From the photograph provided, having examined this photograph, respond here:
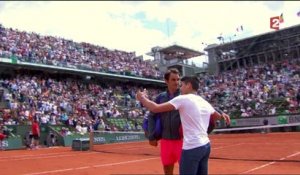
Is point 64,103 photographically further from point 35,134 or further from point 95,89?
point 35,134

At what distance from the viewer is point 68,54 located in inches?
1564

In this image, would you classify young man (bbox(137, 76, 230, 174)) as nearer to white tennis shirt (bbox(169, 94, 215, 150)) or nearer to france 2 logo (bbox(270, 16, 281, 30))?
white tennis shirt (bbox(169, 94, 215, 150))

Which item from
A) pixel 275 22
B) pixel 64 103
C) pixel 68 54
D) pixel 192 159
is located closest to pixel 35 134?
pixel 64 103

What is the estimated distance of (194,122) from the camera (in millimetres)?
5113

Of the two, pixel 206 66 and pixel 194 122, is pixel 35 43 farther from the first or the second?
pixel 194 122

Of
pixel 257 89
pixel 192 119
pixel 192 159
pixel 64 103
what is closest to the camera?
pixel 192 159

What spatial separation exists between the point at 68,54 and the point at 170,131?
34.7 m

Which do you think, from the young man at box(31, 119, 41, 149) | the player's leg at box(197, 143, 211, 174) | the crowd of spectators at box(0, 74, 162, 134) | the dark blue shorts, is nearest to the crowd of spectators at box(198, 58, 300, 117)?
the crowd of spectators at box(0, 74, 162, 134)

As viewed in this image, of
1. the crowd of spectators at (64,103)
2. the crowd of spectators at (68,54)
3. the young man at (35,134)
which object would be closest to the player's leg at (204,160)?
the young man at (35,134)

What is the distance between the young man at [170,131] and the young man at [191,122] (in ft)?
2.70

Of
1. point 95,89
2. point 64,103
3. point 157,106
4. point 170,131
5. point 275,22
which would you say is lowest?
point 170,131

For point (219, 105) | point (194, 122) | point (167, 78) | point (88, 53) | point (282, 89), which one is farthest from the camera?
point (88, 53)

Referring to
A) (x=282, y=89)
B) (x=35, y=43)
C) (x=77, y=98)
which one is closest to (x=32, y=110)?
(x=77, y=98)

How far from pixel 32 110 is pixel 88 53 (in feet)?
52.0
